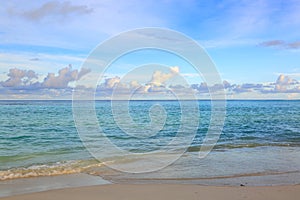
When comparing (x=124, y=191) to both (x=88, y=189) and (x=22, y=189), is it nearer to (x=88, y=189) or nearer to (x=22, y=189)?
(x=88, y=189)

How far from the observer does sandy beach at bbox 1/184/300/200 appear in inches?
273

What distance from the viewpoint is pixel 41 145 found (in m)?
15.8

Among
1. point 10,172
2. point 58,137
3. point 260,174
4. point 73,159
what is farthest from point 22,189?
point 58,137

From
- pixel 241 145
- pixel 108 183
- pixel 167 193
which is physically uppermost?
pixel 167 193

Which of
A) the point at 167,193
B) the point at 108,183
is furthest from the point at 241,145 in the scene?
the point at 167,193

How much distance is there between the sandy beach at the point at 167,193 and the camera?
693 centimetres

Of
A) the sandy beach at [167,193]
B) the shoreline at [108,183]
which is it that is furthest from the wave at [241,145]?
the sandy beach at [167,193]

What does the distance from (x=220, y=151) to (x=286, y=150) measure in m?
3.13

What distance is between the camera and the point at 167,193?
23.6 feet

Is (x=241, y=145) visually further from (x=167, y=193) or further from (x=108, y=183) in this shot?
(x=167, y=193)

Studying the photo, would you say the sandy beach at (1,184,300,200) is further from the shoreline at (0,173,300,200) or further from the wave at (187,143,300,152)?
the wave at (187,143,300,152)

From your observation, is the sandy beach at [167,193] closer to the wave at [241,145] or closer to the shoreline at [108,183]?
the shoreline at [108,183]

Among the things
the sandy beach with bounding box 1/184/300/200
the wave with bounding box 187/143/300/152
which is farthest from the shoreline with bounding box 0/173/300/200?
the wave with bounding box 187/143/300/152

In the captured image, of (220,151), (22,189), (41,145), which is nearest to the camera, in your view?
(22,189)
